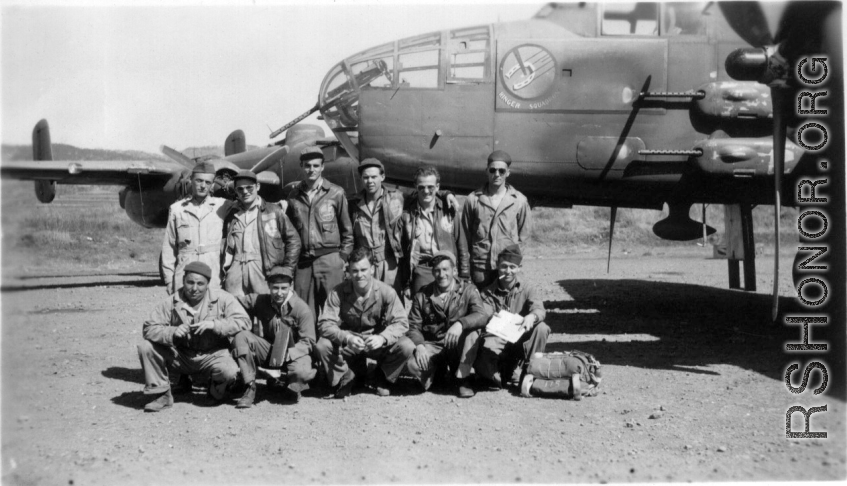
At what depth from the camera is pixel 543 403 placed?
5.70 m

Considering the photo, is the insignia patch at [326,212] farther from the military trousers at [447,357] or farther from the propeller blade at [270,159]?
the propeller blade at [270,159]

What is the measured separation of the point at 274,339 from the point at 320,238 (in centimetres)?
110

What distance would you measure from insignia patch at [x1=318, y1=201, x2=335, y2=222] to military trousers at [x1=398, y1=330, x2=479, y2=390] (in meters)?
1.38

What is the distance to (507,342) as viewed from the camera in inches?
237

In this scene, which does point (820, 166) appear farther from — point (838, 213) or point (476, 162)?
point (476, 162)

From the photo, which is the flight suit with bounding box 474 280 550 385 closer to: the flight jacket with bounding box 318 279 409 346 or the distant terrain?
the flight jacket with bounding box 318 279 409 346

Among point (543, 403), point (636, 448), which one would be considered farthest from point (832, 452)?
point (543, 403)

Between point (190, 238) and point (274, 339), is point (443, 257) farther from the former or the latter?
point (190, 238)

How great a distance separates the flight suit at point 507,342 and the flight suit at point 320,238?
4.40 feet

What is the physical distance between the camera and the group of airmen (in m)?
5.69

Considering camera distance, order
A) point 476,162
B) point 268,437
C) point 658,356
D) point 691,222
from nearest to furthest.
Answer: point 268,437 → point 658,356 → point 476,162 → point 691,222

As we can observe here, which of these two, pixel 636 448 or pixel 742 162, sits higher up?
pixel 742 162

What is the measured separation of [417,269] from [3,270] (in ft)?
10.8

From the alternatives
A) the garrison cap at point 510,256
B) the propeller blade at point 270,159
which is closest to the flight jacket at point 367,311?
the garrison cap at point 510,256
